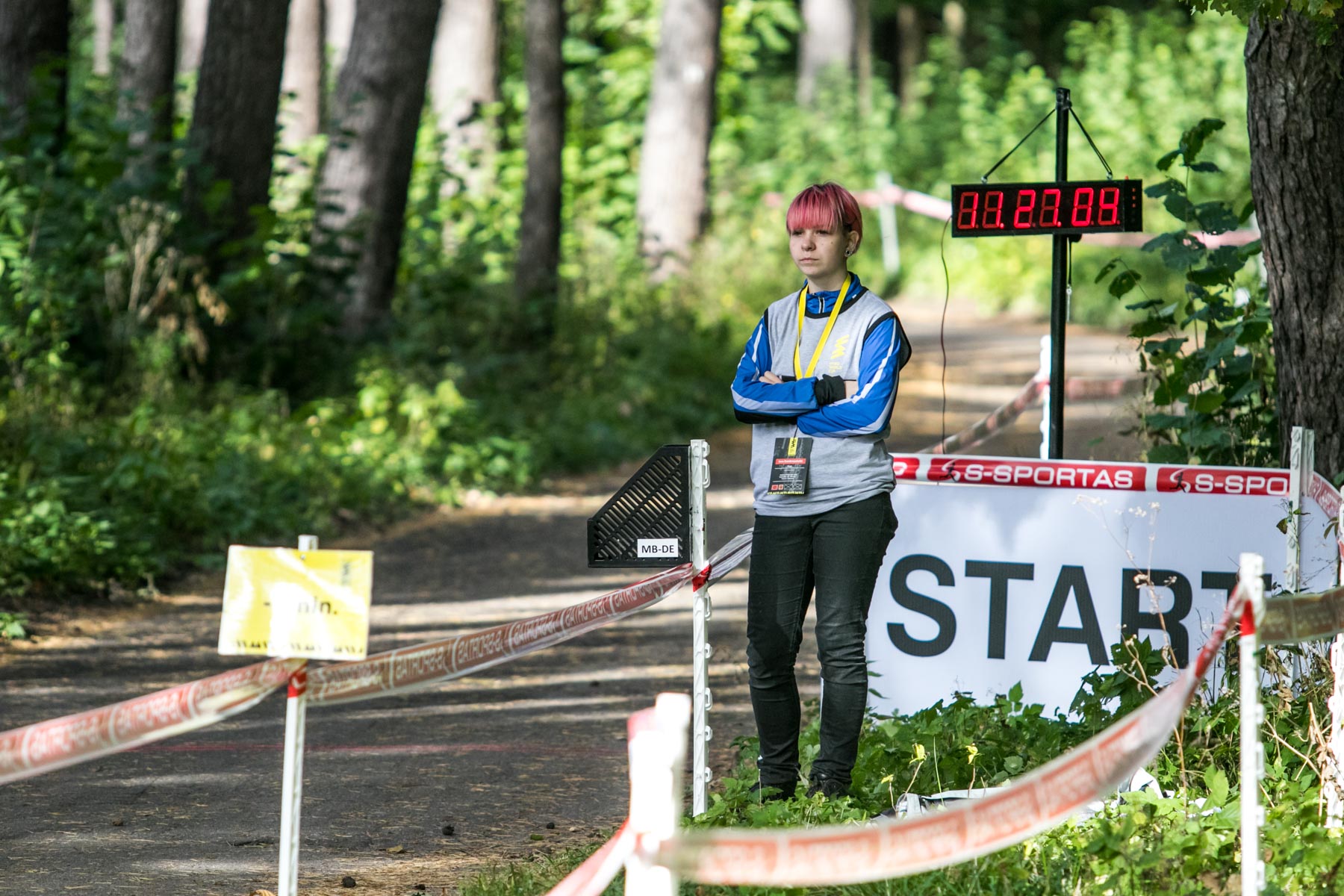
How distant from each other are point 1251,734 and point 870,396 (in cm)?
166

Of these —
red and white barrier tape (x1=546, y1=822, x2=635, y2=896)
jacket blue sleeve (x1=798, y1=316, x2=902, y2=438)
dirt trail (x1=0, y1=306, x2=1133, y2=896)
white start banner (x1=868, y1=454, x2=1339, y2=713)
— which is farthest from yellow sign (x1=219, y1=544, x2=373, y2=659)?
white start banner (x1=868, y1=454, x2=1339, y2=713)

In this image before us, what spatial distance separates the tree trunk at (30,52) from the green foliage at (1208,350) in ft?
26.2

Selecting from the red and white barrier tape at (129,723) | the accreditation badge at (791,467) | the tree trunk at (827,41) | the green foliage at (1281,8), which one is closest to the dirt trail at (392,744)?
the red and white barrier tape at (129,723)

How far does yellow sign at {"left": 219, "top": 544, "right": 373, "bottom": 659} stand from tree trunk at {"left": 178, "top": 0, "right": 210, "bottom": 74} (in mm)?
24237

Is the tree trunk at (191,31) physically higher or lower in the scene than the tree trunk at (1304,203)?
higher

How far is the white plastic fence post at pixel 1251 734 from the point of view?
10.9 feet

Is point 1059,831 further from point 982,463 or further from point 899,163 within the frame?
point 899,163

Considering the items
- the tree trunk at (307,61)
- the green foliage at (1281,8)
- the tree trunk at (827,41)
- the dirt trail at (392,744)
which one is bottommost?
the dirt trail at (392,744)

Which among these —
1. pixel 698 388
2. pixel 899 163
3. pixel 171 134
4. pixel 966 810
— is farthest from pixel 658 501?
pixel 899 163

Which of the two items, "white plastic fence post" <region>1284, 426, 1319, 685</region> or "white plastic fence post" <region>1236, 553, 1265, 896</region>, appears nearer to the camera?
"white plastic fence post" <region>1236, 553, 1265, 896</region>

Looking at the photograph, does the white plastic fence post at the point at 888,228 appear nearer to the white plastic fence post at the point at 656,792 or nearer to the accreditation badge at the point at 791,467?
the accreditation badge at the point at 791,467

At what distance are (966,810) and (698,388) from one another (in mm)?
12905

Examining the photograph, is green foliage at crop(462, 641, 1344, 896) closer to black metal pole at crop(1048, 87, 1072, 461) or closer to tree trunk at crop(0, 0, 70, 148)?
black metal pole at crop(1048, 87, 1072, 461)

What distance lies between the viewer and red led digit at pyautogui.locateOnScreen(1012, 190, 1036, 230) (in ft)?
19.9
